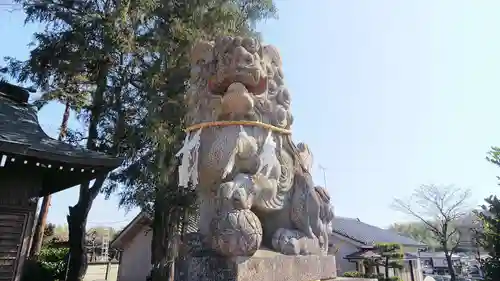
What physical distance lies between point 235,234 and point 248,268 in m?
0.26

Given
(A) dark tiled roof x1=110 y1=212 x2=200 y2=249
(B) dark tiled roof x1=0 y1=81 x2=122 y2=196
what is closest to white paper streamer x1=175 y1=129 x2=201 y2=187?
(B) dark tiled roof x1=0 y1=81 x2=122 y2=196

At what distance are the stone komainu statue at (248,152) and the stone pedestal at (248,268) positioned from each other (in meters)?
0.12

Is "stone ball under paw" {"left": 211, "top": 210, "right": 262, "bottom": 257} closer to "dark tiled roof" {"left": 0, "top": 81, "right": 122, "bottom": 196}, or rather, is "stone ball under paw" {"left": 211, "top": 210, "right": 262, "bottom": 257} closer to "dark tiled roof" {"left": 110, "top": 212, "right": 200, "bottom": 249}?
"dark tiled roof" {"left": 0, "top": 81, "right": 122, "bottom": 196}

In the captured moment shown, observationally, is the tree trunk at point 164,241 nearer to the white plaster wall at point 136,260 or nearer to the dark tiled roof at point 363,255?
the white plaster wall at point 136,260

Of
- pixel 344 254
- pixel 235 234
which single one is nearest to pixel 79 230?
pixel 235 234

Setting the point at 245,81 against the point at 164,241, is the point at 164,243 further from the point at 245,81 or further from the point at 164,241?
the point at 245,81

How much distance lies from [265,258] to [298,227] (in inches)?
24.4

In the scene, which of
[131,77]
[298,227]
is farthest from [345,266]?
[298,227]

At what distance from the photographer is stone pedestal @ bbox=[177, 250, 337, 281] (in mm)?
2377

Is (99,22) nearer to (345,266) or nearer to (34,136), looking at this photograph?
(34,136)

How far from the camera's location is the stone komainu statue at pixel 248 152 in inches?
111

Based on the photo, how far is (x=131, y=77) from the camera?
8023 millimetres

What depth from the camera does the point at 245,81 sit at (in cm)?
307

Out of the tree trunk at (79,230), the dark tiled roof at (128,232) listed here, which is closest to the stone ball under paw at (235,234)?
the tree trunk at (79,230)
